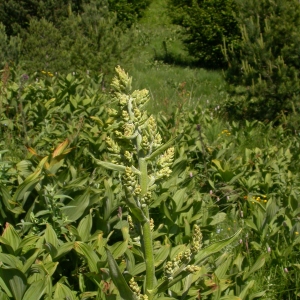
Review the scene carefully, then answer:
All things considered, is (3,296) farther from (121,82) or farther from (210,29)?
(210,29)

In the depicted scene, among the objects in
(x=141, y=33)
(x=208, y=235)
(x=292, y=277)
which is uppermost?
(x=208, y=235)

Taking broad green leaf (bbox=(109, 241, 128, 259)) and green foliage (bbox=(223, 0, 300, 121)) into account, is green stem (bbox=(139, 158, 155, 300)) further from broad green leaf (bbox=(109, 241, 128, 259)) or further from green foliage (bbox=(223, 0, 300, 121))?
green foliage (bbox=(223, 0, 300, 121))

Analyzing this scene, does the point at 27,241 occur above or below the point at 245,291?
above

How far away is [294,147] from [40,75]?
4.58m

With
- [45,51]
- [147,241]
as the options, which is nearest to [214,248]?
[147,241]

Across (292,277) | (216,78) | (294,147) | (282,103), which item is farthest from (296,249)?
(216,78)

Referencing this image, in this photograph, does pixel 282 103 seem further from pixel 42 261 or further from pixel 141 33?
pixel 141 33

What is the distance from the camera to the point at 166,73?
12.1 m

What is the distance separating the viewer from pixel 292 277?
10.0 feet

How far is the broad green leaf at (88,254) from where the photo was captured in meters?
2.39

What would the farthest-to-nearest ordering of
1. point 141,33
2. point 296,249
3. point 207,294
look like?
point 141,33
point 296,249
point 207,294

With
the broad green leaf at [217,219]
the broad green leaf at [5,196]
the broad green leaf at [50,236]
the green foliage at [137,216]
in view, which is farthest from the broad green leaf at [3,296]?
the broad green leaf at [217,219]

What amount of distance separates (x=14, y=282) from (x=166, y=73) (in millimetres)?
10225

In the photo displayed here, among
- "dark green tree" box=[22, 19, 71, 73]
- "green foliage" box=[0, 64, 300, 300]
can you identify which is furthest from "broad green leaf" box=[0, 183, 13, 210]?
"dark green tree" box=[22, 19, 71, 73]
